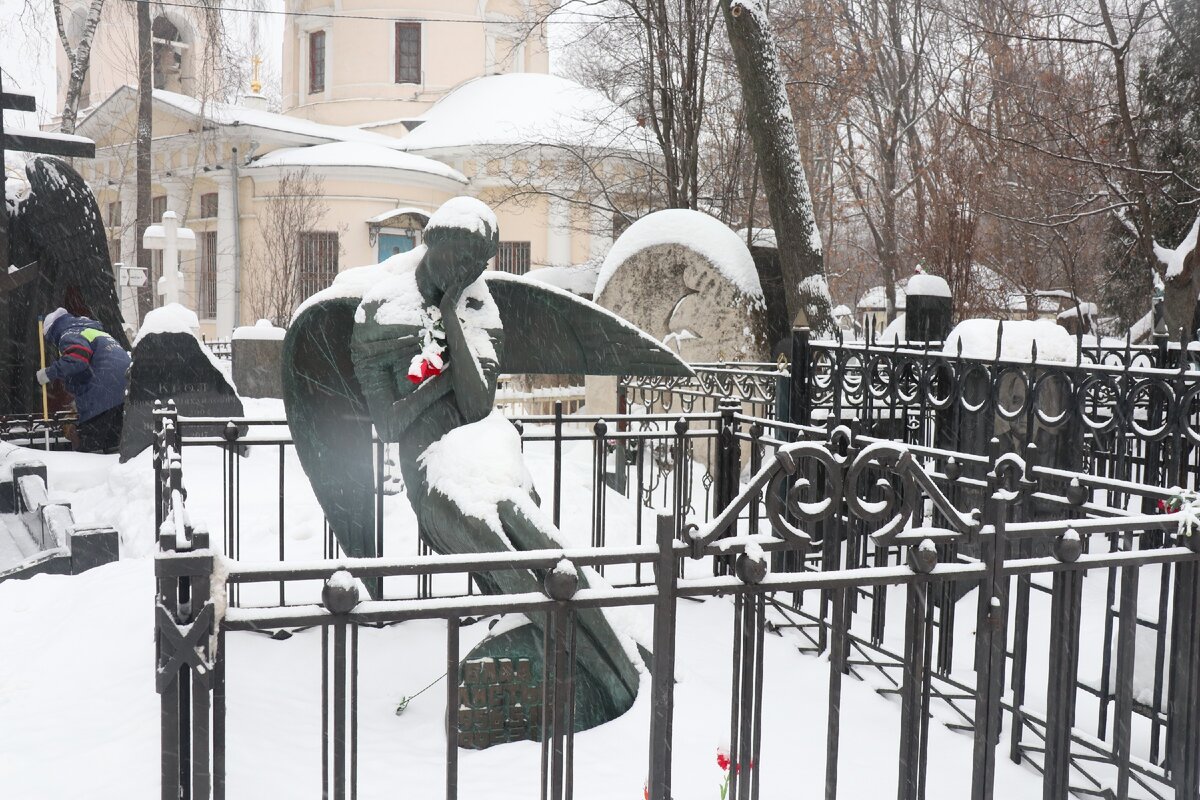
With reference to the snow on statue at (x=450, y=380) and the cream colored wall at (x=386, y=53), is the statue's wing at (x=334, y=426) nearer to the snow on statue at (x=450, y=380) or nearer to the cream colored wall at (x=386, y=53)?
the snow on statue at (x=450, y=380)

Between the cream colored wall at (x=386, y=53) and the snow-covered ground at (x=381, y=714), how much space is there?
89.6 feet

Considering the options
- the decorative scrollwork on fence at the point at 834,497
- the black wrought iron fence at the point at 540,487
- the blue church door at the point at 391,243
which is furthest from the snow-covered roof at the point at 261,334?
the decorative scrollwork on fence at the point at 834,497

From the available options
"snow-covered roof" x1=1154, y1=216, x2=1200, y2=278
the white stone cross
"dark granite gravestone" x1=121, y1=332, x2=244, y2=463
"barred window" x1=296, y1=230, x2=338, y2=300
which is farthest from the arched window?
"snow-covered roof" x1=1154, y1=216, x2=1200, y2=278

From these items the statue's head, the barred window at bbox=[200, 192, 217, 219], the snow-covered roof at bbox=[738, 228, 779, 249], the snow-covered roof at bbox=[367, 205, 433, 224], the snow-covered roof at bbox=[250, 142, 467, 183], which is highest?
the snow-covered roof at bbox=[250, 142, 467, 183]

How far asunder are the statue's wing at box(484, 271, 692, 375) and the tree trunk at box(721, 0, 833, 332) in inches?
300

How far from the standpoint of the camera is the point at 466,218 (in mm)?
3982

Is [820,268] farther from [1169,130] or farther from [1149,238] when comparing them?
[1169,130]

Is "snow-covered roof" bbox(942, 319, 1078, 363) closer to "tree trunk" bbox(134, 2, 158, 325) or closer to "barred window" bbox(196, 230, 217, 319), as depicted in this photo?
"tree trunk" bbox(134, 2, 158, 325)

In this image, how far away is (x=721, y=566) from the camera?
583 cm

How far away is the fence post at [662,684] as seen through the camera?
2.38m

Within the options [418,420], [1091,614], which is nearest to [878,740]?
[1091,614]

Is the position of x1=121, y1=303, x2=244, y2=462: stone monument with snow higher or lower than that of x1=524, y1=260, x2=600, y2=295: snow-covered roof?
lower

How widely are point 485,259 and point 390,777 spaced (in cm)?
208

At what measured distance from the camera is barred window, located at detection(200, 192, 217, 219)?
25680 mm
